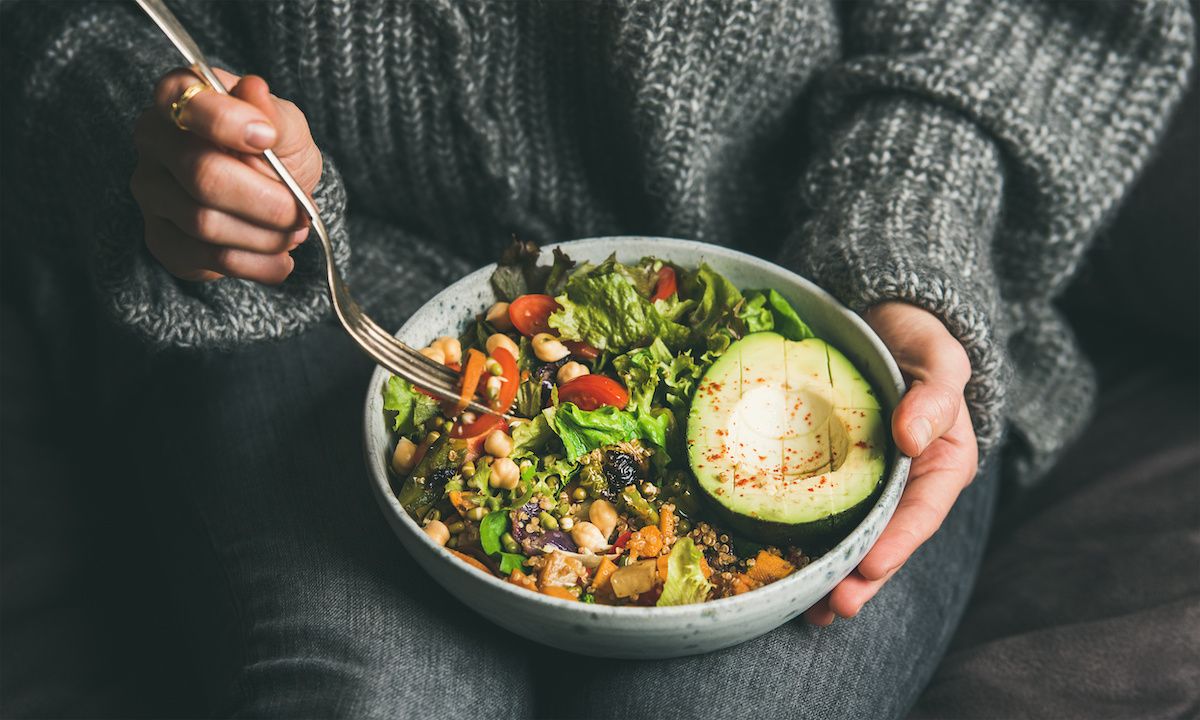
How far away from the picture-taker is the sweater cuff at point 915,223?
1139 mm

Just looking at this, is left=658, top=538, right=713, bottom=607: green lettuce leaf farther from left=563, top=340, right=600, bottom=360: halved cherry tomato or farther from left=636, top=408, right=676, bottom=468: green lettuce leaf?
left=563, top=340, right=600, bottom=360: halved cherry tomato

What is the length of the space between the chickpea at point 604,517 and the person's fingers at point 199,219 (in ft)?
1.26

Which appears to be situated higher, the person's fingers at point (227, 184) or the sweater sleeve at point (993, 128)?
the person's fingers at point (227, 184)

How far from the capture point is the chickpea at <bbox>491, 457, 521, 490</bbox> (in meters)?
0.98

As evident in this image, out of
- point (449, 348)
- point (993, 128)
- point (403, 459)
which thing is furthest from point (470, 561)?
point (993, 128)

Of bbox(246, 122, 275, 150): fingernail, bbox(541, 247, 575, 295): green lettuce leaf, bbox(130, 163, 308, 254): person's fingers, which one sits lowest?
bbox(541, 247, 575, 295): green lettuce leaf

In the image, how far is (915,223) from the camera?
1.23m

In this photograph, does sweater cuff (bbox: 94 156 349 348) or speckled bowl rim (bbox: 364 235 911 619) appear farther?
sweater cuff (bbox: 94 156 349 348)

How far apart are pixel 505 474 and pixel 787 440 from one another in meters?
0.28

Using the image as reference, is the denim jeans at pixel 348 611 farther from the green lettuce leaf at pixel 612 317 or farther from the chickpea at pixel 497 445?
the green lettuce leaf at pixel 612 317

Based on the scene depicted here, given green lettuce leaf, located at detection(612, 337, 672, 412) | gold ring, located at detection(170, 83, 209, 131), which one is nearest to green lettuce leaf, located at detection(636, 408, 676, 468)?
green lettuce leaf, located at detection(612, 337, 672, 412)

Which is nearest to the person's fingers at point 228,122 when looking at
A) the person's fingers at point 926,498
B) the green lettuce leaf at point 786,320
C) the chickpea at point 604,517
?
the chickpea at point 604,517

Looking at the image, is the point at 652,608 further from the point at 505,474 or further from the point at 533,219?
the point at 533,219

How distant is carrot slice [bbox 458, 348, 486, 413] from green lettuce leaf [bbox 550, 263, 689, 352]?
0.10m
